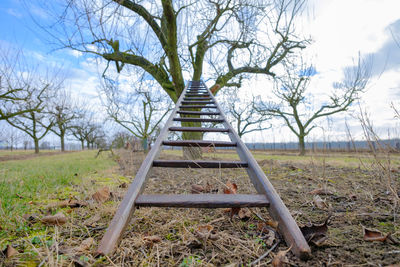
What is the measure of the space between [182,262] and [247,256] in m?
0.31

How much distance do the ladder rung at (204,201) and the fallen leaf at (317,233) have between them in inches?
10.0

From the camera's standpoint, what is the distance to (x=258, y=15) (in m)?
5.43

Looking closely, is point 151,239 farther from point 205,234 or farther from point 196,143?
point 196,143

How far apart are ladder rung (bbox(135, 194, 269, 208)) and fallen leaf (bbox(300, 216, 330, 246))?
253mm

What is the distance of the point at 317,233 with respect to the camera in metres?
1.03

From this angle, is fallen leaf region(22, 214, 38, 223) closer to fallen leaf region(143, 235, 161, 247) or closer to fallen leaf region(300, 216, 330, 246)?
fallen leaf region(143, 235, 161, 247)

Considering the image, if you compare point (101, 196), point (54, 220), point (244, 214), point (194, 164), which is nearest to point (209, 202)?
point (244, 214)

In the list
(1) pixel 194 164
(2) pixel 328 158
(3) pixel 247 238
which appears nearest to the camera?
(3) pixel 247 238

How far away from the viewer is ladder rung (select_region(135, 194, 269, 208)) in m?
1.21

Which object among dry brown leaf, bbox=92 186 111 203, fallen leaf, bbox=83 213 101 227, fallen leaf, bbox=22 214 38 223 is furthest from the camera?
dry brown leaf, bbox=92 186 111 203

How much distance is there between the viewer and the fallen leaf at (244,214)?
1396 millimetres

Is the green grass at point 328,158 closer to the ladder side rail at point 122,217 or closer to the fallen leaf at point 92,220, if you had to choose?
the ladder side rail at point 122,217

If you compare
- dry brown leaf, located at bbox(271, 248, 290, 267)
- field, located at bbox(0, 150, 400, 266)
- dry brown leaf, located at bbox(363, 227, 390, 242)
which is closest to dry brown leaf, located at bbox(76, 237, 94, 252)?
field, located at bbox(0, 150, 400, 266)

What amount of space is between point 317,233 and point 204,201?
59 centimetres
